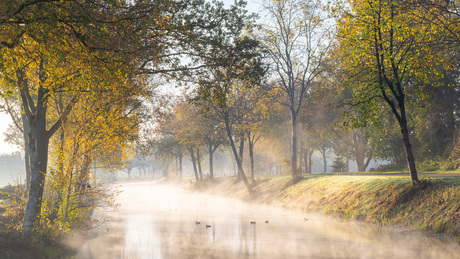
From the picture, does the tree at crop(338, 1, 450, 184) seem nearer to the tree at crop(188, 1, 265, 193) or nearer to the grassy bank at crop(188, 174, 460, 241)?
the grassy bank at crop(188, 174, 460, 241)

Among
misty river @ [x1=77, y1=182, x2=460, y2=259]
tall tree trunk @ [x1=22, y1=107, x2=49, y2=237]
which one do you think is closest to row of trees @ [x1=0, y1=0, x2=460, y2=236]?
tall tree trunk @ [x1=22, y1=107, x2=49, y2=237]

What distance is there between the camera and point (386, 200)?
60.6ft

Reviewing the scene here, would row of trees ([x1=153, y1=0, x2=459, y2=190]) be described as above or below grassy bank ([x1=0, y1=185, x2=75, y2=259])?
above

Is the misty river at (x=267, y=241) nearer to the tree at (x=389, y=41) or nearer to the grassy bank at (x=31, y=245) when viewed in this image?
the grassy bank at (x=31, y=245)

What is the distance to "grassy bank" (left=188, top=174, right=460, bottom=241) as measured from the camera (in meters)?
14.7

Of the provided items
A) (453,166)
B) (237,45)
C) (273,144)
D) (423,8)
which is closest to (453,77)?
(453,166)

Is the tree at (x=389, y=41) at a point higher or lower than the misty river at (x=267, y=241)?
higher

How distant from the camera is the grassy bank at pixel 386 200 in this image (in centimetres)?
1470

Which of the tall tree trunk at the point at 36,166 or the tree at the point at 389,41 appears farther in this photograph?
the tree at the point at 389,41

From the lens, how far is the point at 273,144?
63.6 meters

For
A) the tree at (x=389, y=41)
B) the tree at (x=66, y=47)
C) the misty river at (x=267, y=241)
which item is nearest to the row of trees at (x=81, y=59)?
the tree at (x=66, y=47)

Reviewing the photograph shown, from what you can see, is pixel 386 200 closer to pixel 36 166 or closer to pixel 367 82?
pixel 367 82

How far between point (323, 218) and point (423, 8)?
1245 cm

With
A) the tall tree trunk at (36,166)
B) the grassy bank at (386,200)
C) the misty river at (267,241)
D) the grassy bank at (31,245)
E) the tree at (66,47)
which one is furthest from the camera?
the grassy bank at (386,200)
